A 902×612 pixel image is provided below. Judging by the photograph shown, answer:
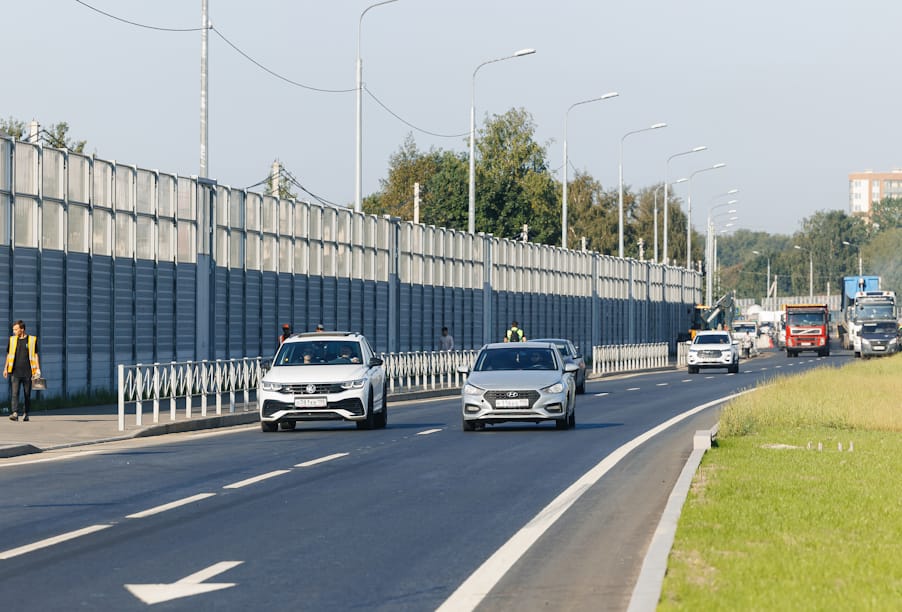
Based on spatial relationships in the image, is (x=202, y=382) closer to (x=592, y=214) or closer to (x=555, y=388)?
(x=555, y=388)

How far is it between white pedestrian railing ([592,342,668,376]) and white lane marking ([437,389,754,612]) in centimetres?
4935

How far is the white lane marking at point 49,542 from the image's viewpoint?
12.0m

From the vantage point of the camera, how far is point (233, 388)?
33.7m

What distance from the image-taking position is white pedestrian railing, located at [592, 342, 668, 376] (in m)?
70.9

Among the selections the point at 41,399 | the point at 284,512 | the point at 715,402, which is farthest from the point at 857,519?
the point at 715,402

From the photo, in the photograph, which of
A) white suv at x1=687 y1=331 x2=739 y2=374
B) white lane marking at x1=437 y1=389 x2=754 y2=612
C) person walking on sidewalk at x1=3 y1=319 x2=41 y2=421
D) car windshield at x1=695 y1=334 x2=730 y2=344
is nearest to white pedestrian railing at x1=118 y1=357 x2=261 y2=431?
person walking on sidewalk at x1=3 y1=319 x2=41 y2=421

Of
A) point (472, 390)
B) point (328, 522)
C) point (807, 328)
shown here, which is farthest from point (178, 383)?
point (807, 328)

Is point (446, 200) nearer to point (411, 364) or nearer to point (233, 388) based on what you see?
point (411, 364)

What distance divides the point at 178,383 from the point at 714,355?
41541mm

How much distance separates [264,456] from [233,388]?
1141 cm

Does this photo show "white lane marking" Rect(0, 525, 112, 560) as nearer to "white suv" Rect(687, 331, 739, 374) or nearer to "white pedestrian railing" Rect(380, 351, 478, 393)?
"white pedestrian railing" Rect(380, 351, 478, 393)

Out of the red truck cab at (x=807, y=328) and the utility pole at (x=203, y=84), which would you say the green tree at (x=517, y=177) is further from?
the utility pole at (x=203, y=84)

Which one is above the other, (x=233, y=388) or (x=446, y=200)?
(x=446, y=200)

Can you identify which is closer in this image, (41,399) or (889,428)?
(889,428)
